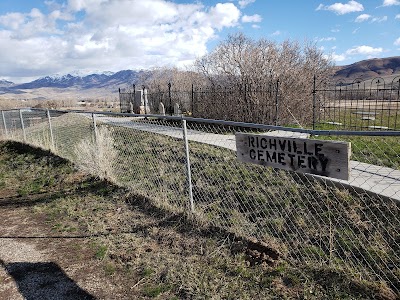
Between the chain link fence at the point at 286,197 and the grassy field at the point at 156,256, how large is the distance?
0.65 ft

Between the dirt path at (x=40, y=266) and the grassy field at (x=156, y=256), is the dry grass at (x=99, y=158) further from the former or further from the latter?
the dirt path at (x=40, y=266)

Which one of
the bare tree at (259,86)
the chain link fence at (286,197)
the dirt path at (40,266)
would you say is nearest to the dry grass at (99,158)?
the chain link fence at (286,197)

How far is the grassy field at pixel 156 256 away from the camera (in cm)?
310

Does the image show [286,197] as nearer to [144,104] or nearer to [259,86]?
[259,86]

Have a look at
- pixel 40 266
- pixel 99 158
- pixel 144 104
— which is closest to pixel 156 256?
pixel 40 266

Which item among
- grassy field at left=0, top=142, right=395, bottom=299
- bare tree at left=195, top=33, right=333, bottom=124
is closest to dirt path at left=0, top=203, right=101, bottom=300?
grassy field at left=0, top=142, right=395, bottom=299

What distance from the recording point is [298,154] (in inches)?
122

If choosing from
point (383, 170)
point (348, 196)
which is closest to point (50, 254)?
point (348, 196)

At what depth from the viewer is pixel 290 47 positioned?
1669 centimetres

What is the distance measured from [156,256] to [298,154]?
2062mm

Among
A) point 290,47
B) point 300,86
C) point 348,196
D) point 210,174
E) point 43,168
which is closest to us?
point 348,196

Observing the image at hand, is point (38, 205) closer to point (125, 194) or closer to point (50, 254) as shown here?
point (125, 194)

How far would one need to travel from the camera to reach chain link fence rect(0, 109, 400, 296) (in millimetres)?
3576

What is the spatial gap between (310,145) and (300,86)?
11.7 m
